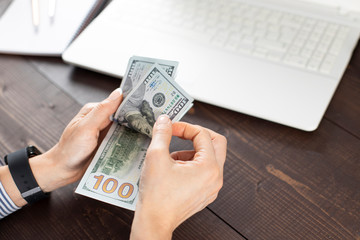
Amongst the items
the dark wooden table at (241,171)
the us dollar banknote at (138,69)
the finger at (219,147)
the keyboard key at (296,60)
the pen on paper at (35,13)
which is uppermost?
the pen on paper at (35,13)

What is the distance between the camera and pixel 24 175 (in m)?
0.77

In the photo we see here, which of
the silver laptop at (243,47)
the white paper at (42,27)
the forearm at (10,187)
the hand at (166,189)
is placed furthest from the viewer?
the white paper at (42,27)

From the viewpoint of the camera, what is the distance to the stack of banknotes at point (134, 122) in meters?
0.75

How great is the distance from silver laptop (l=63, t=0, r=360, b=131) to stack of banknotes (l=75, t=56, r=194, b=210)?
12 centimetres

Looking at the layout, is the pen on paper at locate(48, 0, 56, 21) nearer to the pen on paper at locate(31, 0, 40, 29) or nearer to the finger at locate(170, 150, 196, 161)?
the pen on paper at locate(31, 0, 40, 29)

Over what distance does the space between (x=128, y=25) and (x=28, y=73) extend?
0.29 meters

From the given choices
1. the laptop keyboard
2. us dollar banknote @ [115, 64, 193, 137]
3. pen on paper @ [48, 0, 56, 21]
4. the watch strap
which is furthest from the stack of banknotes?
pen on paper @ [48, 0, 56, 21]

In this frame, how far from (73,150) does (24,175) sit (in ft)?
0.39

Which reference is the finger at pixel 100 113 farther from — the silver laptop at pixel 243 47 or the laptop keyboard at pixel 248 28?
the laptop keyboard at pixel 248 28

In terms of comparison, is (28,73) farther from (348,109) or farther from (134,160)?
(348,109)

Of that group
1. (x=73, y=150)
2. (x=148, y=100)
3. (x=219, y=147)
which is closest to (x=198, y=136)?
(x=219, y=147)

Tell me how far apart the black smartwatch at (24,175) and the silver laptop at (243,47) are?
28 centimetres

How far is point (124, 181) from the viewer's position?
2.47ft

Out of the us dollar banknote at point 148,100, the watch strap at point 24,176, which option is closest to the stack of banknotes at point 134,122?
the us dollar banknote at point 148,100
